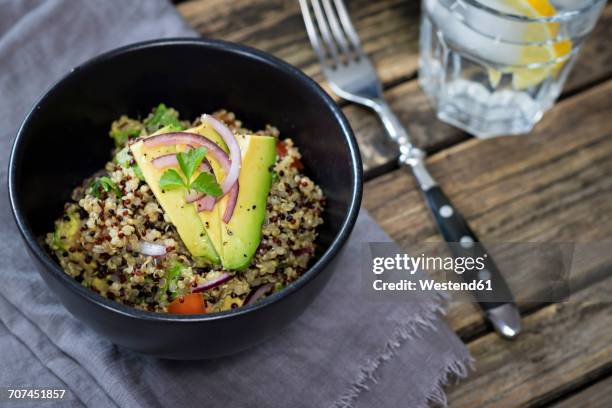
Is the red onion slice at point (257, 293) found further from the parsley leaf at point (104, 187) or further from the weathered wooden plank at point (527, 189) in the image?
the weathered wooden plank at point (527, 189)

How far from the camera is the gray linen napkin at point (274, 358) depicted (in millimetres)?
1369

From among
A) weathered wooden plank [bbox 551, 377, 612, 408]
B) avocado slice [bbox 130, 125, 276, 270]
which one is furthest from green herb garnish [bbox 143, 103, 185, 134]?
weathered wooden plank [bbox 551, 377, 612, 408]

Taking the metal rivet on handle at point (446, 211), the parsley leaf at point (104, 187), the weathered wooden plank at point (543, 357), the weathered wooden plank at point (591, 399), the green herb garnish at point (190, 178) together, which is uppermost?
the green herb garnish at point (190, 178)

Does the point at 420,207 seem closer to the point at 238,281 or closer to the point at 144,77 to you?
the point at 238,281

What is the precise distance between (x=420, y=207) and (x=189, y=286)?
630mm

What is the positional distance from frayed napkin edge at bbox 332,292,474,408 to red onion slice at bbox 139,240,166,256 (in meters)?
0.43

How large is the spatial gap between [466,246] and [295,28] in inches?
28.8

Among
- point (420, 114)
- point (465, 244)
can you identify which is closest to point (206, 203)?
point (465, 244)

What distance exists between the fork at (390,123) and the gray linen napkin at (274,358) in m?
0.12

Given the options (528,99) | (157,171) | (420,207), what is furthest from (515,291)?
(157,171)

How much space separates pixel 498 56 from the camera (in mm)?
1673

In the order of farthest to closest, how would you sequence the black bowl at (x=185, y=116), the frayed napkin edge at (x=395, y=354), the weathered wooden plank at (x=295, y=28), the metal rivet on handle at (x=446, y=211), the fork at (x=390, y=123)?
the weathered wooden plank at (x=295, y=28), the metal rivet on handle at (x=446, y=211), the fork at (x=390, y=123), the frayed napkin edge at (x=395, y=354), the black bowl at (x=185, y=116)

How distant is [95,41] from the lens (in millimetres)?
1795
